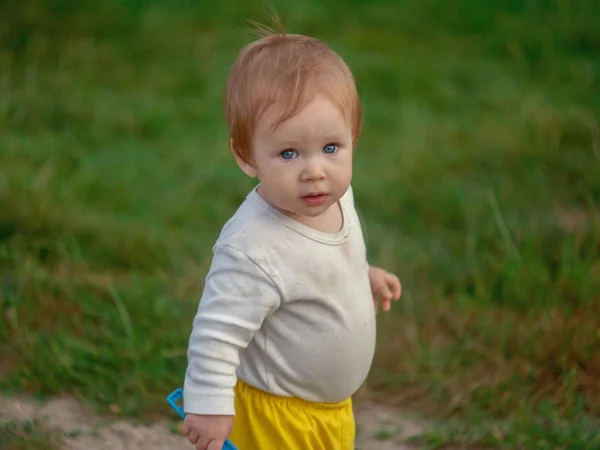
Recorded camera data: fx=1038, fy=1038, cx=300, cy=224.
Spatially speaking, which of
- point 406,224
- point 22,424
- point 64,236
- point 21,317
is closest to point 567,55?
point 406,224

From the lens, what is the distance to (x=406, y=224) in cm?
391

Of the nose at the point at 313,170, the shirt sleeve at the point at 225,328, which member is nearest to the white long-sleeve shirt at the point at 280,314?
the shirt sleeve at the point at 225,328

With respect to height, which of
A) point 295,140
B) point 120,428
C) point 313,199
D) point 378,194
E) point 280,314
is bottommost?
point 120,428

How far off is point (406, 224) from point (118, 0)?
3049mm

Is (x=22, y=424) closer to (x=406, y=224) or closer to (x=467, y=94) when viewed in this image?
(x=406, y=224)

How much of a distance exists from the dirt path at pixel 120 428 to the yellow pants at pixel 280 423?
0.62 m

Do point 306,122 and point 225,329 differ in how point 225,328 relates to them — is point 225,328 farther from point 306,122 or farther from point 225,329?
point 306,122

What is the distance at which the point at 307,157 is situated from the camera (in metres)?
1.87

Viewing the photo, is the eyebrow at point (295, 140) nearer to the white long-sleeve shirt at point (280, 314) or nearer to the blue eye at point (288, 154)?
the blue eye at point (288, 154)

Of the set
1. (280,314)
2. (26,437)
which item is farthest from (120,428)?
(280,314)

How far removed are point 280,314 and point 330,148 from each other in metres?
0.33

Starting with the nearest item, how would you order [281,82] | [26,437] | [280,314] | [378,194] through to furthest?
[281,82]
[280,314]
[26,437]
[378,194]

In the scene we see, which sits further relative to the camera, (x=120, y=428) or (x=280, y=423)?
(x=120, y=428)

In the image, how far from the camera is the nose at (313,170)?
185 cm
